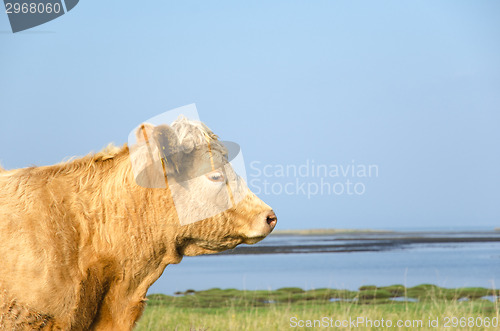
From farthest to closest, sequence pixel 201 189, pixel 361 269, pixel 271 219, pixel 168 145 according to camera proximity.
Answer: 1. pixel 361 269
2. pixel 271 219
3. pixel 201 189
4. pixel 168 145

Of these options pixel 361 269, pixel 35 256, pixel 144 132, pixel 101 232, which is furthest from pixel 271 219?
pixel 361 269

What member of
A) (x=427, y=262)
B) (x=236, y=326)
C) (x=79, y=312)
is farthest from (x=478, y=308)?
(x=427, y=262)

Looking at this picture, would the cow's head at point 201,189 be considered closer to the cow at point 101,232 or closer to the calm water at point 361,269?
the cow at point 101,232

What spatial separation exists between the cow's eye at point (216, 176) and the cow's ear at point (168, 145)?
0.30 meters

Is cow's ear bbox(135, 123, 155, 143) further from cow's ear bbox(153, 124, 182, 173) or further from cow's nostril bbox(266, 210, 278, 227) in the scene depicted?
cow's nostril bbox(266, 210, 278, 227)

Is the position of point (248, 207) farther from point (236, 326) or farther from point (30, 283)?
point (236, 326)

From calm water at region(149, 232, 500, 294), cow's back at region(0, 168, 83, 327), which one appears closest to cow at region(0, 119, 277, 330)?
cow's back at region(0, 168, 83, 327)

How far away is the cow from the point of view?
4387 millimetres

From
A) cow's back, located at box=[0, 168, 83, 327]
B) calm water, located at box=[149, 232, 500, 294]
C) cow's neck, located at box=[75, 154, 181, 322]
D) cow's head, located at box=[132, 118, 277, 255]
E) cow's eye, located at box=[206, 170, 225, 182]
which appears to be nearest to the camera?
cow's back, located at box=[0, 168, 83, 327]

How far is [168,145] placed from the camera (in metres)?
4.86

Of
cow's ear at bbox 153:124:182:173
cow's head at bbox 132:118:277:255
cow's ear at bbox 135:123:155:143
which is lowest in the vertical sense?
cow's head at bbox 132:118:277:255

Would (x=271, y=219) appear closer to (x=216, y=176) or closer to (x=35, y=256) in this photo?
(x=216, y=176)

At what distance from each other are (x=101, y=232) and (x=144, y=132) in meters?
0.95

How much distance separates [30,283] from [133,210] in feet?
3.33
